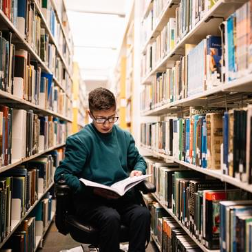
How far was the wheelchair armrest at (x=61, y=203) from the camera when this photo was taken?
1412mm

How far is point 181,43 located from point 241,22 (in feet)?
2.57

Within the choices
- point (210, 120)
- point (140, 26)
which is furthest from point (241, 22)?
point (140, 26)

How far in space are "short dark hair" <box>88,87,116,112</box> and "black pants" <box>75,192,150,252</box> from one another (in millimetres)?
513

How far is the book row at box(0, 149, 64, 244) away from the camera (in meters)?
1.40

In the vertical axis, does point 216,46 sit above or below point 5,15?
below

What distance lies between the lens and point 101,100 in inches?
61.6

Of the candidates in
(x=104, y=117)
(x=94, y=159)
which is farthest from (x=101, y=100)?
(x=94, y=159)

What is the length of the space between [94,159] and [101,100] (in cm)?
34

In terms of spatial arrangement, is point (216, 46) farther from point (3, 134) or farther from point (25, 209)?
point (25, 209)

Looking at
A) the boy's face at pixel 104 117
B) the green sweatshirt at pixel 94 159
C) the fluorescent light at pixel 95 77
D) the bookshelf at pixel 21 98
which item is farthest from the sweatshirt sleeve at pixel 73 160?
the fluorescent light at pixel 95 77

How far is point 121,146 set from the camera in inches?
68.4

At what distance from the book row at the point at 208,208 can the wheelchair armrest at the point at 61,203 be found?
2.21ft

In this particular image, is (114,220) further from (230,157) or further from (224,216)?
(230,157)

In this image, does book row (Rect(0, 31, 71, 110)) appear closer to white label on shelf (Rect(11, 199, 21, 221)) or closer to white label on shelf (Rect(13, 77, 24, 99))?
white label on shelf (Rect(13, 77, 24, 99))
